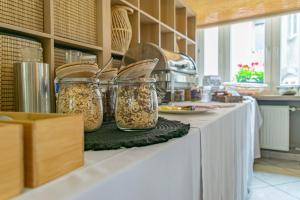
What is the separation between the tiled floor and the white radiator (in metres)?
0.19

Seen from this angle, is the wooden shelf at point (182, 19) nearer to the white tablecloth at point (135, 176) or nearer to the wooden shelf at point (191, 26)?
the wooden shelf at point (191, 26)

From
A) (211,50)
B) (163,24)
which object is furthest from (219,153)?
(211,50)

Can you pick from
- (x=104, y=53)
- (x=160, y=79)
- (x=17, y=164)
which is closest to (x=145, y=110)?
(x=17, y=164)

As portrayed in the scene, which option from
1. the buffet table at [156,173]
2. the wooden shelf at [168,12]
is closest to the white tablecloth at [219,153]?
the buffet table at [156,173]

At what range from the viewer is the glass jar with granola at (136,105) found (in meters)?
→ 0.67

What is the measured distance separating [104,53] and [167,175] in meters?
0.94

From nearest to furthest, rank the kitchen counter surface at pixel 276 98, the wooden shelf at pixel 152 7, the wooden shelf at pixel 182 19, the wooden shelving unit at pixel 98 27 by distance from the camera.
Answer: the wooden shelving unit at pixel 98 27 < the wooden shelf at pixel 152 7 < the wooden shelf at pixel 182 19 < the kitchen counter surface at pixel 276 98

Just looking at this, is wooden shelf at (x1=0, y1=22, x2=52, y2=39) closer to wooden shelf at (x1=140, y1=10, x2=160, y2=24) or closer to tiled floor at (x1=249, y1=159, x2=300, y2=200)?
wooden shelf at (x1=140, y1=10, x2=160, y2=24)

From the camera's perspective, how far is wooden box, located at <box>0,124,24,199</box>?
274 millimetres

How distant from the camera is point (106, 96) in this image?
88cm

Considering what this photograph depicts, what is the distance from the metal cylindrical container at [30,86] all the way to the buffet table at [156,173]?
1.46 feet

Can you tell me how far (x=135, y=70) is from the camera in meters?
0.73

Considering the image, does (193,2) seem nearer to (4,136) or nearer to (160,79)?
(160,79)

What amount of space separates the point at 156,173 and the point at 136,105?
0.79 ft
